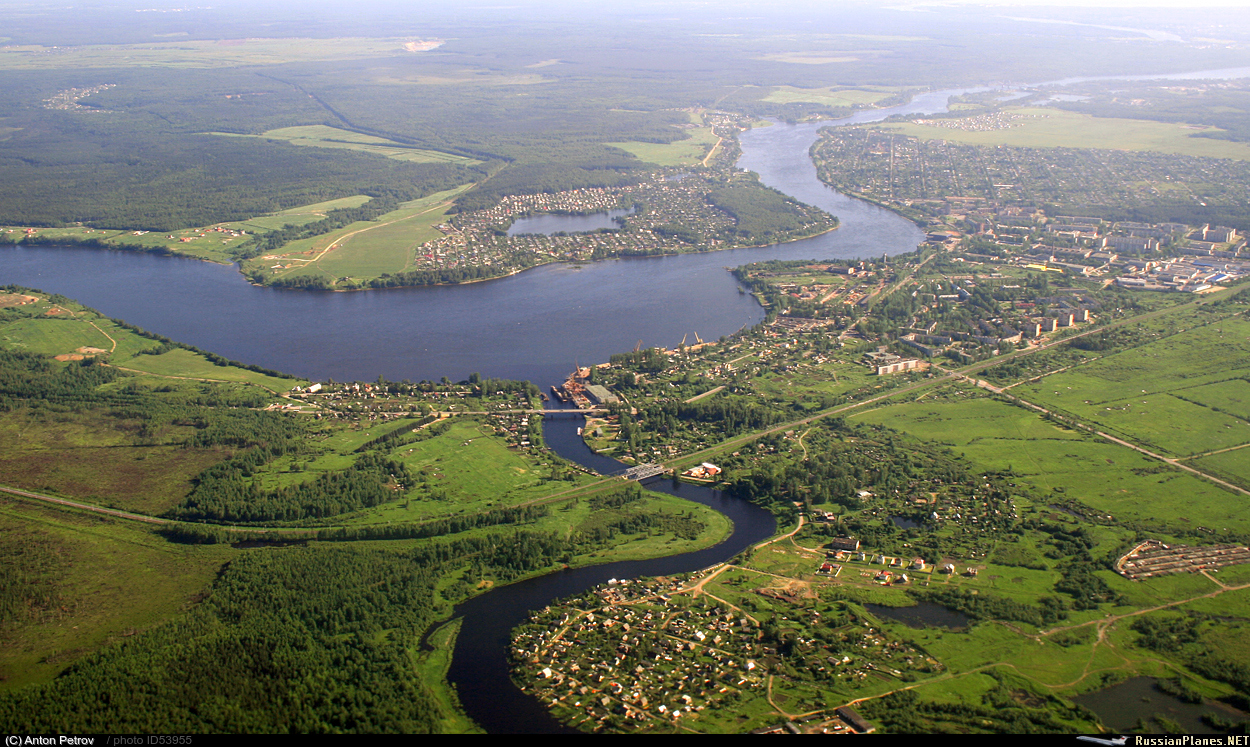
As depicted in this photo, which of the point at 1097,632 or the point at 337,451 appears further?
the point at 337,451

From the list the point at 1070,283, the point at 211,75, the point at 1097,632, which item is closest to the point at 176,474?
the point at 1097,632

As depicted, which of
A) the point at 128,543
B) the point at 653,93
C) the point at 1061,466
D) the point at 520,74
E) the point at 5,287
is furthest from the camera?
the point at 520,74

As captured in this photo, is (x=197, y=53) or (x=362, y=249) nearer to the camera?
(x=362, y=249)

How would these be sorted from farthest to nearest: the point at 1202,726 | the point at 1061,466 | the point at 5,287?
the point at 5,287 < the point at 1061,466 < the point at 1202,726

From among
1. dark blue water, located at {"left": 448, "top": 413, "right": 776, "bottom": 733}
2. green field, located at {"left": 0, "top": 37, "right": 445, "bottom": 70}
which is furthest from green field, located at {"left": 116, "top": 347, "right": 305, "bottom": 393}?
green field, located at {"left": 0, "top": 37, "right": 445, "bottom": 70}

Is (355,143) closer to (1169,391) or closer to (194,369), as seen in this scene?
(194,369)

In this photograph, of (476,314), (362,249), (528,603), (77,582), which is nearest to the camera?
(528,603)

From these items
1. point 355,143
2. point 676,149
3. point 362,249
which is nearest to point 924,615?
point 362,249

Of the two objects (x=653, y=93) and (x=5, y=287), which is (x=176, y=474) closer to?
(x=5, y=287)
